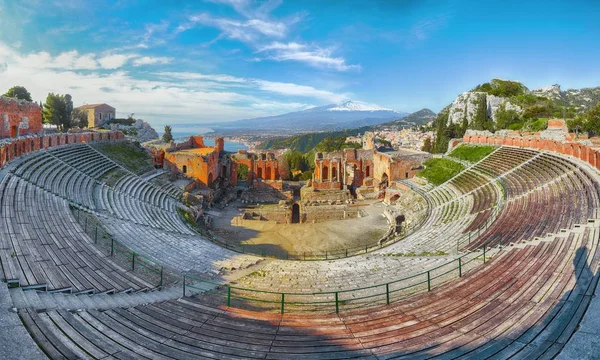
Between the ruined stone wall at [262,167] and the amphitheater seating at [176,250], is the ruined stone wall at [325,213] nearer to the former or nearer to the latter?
the ruined stone wall at [262,167]

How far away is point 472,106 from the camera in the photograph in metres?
67.7

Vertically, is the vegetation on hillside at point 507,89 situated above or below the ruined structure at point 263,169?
Answer: above

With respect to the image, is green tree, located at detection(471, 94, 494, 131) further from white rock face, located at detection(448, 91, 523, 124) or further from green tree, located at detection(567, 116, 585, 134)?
green tree, located at detection(567, 116, 585, 134)

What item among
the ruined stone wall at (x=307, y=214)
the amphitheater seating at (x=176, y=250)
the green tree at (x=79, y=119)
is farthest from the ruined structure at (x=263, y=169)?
the green tree at (x=79, y=119)

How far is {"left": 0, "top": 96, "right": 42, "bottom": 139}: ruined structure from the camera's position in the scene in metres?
24.8

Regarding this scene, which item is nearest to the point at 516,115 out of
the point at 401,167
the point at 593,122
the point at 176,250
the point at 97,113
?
the point at 593,122

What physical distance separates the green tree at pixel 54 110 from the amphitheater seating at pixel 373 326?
171 ft

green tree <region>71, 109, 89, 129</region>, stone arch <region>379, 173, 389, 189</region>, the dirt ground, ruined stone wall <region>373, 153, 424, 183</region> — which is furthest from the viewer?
green tree <region>71, 109, 89, 129</region>

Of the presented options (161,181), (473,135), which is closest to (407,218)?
(473,135)

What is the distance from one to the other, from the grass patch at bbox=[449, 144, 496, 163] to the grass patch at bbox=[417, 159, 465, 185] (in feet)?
4.08

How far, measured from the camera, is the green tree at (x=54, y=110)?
163 ft

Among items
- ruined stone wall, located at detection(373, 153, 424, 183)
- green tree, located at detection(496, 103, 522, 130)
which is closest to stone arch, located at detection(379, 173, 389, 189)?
ruined stone wall, located at detection(373, 153, 424, 183)

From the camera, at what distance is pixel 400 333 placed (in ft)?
26.0

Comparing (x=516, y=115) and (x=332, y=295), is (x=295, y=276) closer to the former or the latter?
(x=332, y=295)
